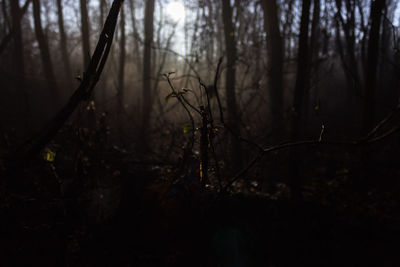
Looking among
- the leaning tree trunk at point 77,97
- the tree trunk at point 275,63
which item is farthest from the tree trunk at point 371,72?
the leaning tree trunk at point 77,97

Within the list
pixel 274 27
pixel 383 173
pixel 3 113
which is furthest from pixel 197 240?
pixel 3 113

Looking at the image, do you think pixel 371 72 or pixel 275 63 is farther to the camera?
pixel 275 63

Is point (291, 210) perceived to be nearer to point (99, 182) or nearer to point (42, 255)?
point (99, 182)

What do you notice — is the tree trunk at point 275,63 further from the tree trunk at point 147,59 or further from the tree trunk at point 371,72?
the tree trunk at point 147,59

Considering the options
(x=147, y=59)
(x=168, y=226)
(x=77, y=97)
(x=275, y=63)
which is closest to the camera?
(x=77, y=97)

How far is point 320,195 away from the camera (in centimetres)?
392

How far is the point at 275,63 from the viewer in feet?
16.7

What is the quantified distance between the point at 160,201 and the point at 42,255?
117 cm

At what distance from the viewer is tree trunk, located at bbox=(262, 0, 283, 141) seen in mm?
4936

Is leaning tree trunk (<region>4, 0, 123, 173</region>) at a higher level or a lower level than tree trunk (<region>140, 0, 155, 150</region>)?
lower

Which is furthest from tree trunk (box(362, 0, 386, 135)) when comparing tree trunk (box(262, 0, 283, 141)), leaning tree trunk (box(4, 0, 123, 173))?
leaning tree trunk (box(4, 0, 123, 173))

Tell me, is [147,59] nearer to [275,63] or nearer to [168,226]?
[275,63]

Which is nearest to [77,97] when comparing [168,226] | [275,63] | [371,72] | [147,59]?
[168,226]

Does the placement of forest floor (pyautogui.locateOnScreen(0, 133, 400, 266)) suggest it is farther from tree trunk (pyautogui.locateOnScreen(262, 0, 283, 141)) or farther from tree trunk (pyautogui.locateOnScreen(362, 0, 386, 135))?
tree trunk (pyautogui.locateOnScreen(262, 0, 283, 141))
